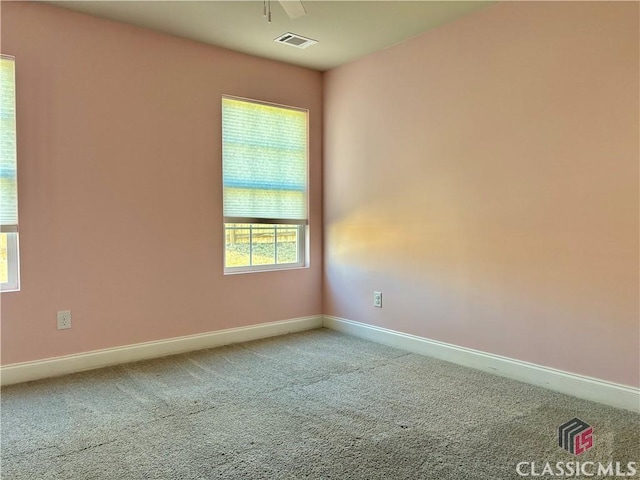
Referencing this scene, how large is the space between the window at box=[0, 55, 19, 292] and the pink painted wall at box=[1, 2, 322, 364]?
0.16 feet

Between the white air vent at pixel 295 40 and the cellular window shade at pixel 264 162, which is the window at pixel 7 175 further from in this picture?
the white air vent at pixel 295 40

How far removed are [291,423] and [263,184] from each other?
231cm

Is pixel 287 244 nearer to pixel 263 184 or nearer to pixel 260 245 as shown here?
pixel 260 245

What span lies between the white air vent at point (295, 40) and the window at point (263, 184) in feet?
2.00

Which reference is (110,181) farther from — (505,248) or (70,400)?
(505,248)

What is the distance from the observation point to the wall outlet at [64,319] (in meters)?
3.14

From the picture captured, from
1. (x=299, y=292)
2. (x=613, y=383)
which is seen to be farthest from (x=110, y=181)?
(x=613, y=383)

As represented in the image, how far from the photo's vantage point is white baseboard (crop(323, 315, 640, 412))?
2590 millimetres

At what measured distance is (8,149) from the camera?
294 centimetres

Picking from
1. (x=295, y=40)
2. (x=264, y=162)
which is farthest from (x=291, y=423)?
(x=295, y=40)

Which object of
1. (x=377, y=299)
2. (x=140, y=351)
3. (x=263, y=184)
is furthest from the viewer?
(x=263, y=184)

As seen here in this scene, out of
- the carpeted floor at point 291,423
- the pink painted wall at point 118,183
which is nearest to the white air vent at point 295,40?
the pink painted wall at point 118,183

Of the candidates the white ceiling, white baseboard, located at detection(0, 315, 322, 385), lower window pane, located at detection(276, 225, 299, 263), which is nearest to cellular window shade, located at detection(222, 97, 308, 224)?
lower window pane, located at detection(276, 225, 299, 263)

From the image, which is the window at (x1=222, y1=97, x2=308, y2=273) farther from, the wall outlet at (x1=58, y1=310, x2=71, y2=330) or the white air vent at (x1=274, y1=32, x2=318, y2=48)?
the wall outlet at (x1=58, y1=310, x2=71, y2=330)
